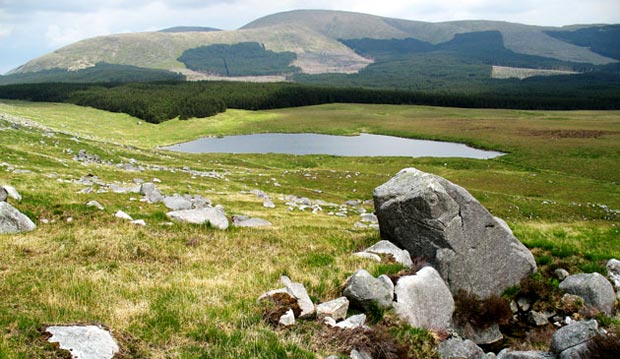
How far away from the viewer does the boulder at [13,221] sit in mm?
18516

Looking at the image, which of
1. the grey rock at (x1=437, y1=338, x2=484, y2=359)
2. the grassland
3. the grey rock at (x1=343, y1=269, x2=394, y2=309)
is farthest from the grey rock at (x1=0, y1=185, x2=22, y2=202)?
the grey rock at (x1=437, y1=338, x2=484, y2=359)

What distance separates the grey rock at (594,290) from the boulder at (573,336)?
5620 mm

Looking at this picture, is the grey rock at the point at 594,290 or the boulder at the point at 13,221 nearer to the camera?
the grey rock at the point at 594,290

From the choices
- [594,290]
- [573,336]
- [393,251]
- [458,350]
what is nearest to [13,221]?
[393,251]

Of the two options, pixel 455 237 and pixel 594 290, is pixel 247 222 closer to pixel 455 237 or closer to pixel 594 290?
pixel 455 237

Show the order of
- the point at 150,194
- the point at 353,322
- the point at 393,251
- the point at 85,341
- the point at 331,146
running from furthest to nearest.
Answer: the point at 331,146, the point at 150,194, the point at 393,251, the point at 353,322, the point at 85,341

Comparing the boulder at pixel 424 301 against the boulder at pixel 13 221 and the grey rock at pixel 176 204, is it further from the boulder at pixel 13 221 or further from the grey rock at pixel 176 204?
the grey rock at pixel 176 204

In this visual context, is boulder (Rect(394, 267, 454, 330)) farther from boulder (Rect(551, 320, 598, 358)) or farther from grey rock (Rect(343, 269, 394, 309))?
boulder (Rect(551, 320, 598, 358))

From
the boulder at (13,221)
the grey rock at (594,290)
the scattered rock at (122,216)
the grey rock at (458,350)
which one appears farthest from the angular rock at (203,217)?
the grey rock at (594,290)

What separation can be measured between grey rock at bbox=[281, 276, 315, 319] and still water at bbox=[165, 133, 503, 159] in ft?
299

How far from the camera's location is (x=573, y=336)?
→ 38.4ft

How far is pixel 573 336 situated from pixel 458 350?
297cm

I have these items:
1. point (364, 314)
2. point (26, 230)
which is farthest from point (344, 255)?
point (26, 230)

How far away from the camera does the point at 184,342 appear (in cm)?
1028
